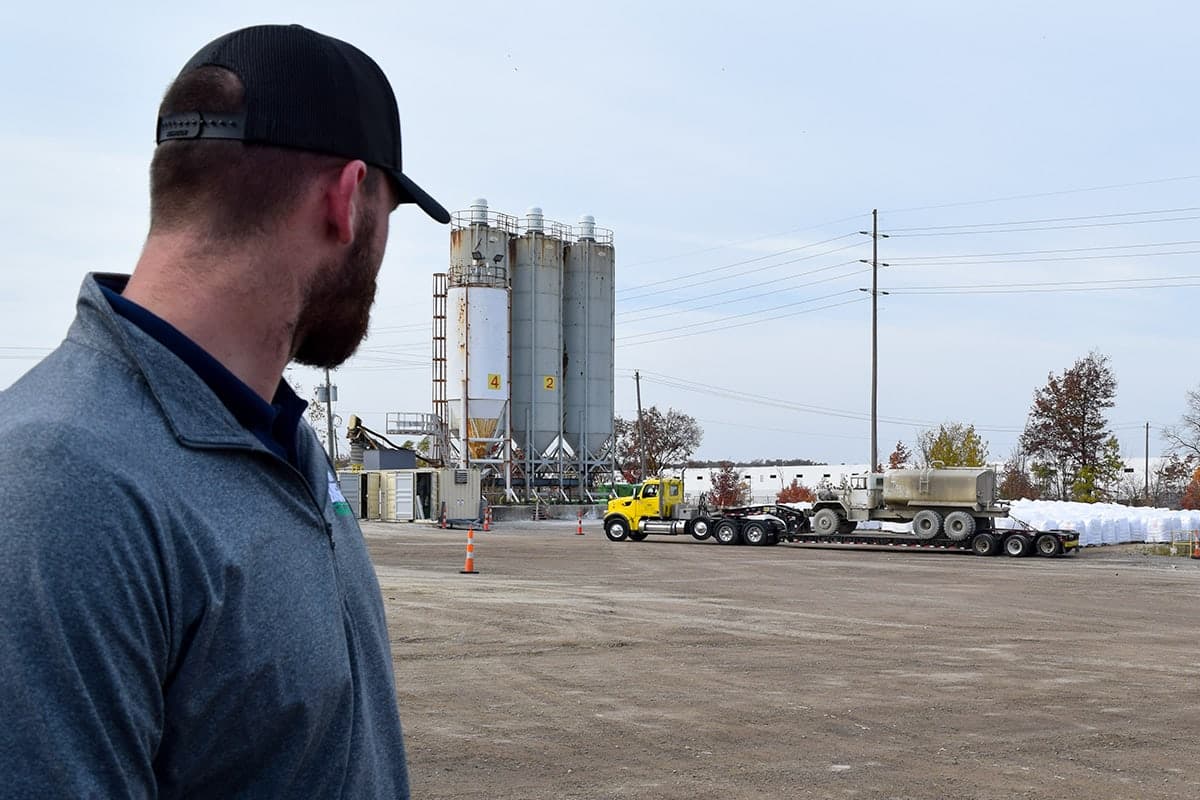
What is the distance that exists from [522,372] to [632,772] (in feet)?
177

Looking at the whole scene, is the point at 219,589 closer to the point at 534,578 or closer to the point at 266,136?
the point at 266,136

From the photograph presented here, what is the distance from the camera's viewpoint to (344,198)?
6.16 ft

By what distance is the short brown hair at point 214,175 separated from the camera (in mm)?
1774

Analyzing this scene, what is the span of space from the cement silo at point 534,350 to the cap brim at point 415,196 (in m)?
59.6

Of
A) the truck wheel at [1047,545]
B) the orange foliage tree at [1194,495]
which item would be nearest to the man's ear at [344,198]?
the truck wheel at [1047,545]

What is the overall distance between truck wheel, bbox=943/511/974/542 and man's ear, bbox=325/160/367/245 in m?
37.7

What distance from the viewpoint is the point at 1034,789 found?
25.8 ft

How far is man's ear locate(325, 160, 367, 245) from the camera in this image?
1872mm

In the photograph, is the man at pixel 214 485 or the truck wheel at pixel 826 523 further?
the truck wheel at pixel 826 523

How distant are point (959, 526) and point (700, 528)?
8916 mm

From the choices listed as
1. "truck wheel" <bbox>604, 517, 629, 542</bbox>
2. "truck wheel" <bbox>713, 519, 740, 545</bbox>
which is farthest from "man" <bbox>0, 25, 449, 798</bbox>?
"truck wheel" <bbox>604, 517, 629, 542</bbox>

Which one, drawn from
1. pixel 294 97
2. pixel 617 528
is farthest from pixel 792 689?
pixel 617 528

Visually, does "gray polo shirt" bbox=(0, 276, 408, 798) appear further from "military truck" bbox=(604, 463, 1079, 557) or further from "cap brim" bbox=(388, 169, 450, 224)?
"military truck" bbox=(604, 463, 1079, 557)

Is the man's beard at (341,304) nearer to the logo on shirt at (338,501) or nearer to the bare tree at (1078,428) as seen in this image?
the logo on shirt at (338,501)
